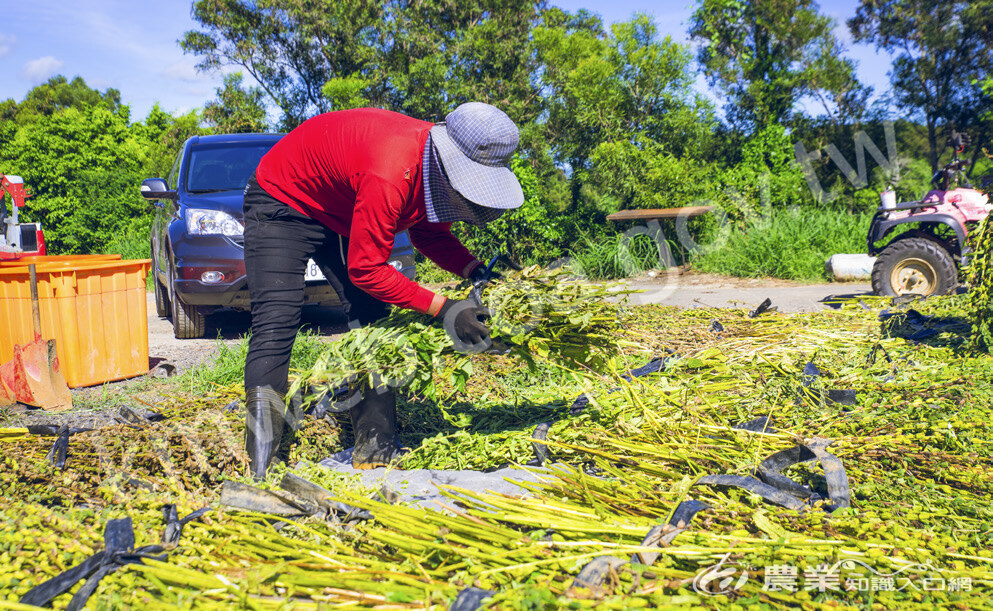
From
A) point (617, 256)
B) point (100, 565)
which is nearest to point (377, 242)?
point (100, 565)

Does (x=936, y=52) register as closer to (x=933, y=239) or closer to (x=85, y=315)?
(x=933, y=239)

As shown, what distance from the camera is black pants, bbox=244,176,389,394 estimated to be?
9.26 ft

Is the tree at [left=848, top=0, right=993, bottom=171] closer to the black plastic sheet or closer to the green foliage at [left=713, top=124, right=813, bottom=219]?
the green foliage at [left=713, top=124, right=813, bottom=219]

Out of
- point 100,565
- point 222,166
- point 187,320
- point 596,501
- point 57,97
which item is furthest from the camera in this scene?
point 57,97

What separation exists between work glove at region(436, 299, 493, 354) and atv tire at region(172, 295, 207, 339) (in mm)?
4111

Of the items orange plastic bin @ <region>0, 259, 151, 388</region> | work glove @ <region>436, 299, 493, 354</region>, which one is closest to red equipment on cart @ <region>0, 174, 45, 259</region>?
orange plastic bin @ <region>0, 259, 151, 388</region>

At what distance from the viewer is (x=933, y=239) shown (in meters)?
7.00

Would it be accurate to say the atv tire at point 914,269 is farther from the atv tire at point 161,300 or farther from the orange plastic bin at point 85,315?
the atv tire at point 161,300

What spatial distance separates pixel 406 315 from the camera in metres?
3.05

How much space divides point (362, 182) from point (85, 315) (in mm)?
2957

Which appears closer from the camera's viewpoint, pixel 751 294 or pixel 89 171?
pixel 751 294

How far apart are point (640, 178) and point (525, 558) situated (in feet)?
35.2

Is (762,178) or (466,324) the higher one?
(762,178)

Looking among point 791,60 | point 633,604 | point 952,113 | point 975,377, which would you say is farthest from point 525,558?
point 952,113
